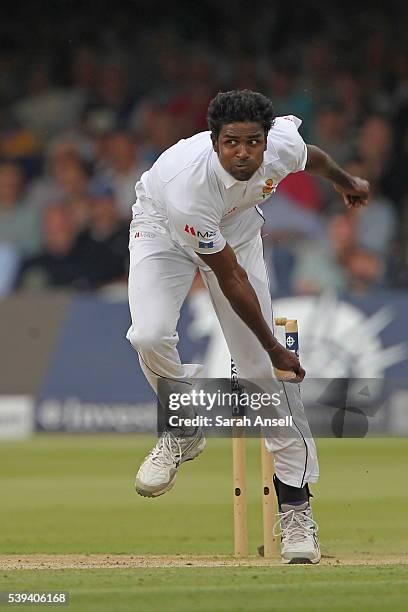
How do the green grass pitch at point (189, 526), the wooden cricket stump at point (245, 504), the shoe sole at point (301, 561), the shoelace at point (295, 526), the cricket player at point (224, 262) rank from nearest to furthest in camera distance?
1. the green grass pitch at point (189, 526)
2. the cricket player at point (224, 262)
3. the shoe sole at point (301, 561)
4. the shoelace at point (295, 526)
5. the wooden cricket stump at point (245, 504)

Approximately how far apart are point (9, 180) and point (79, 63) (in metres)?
2.08

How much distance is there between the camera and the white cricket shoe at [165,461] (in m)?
5.91

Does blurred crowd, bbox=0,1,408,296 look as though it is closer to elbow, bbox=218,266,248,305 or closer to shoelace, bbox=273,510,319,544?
shoelace, bbox=273,510,319,544

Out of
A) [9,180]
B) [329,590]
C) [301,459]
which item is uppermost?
[9,180]

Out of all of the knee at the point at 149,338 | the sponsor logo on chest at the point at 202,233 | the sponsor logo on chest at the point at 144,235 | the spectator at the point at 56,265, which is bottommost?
the knee at the point at 149,338

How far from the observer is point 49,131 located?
48.8 ft

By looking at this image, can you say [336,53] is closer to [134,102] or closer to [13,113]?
[134,102]

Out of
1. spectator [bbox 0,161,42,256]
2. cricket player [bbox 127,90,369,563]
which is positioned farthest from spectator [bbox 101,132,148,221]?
cricket player [bbox 127,90,369,563]

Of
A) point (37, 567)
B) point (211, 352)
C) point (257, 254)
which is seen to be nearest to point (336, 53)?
point (211, 352)

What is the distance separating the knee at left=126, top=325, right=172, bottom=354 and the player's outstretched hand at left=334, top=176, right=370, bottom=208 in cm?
127

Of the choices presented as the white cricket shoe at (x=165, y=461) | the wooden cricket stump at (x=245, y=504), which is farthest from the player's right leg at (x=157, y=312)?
the wooden cricket stump at (x=245, y=504)

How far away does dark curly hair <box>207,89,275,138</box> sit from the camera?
521 centimetres

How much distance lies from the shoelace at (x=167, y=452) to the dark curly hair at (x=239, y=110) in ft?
4.97

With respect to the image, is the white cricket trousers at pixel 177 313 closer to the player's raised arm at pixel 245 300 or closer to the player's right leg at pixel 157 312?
the player's right leg at pixel 157 312
